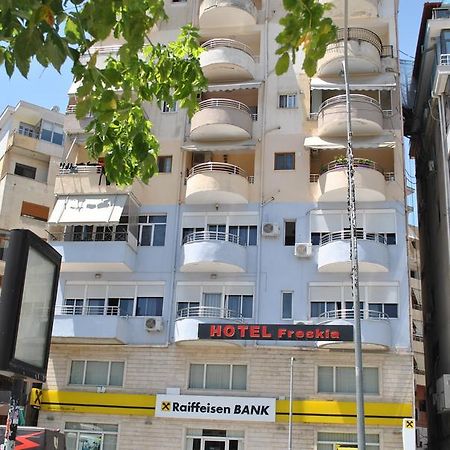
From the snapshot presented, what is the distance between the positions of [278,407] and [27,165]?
73.7ft

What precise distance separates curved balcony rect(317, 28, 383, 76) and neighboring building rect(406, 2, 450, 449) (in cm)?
267

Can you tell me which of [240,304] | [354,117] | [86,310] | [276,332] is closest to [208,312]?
[240,304]

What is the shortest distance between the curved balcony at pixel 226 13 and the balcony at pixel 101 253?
36.1 feet

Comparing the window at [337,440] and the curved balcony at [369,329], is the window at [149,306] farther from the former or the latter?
the window at [337,440]

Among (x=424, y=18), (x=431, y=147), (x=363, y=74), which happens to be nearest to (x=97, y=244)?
(x=363, y=74)

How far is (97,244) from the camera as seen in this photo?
27.8 meters

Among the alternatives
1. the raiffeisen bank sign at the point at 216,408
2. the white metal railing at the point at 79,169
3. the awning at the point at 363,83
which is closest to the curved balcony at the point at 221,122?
the awning at the point at 363,83

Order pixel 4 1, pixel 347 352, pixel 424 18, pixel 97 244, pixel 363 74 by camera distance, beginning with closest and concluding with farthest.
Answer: pixel 4 1, pixel 347 352, pixel 97 244, pixel 363 74, pixel 424 18

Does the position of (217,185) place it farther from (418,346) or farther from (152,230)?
(418,346)

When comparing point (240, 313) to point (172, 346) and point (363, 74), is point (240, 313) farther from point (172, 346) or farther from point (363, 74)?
point (363, 74)

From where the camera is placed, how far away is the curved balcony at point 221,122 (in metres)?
29.0

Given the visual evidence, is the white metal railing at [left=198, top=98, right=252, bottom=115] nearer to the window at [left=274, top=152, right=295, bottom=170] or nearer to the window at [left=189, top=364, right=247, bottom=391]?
the window at [left=274, top=152, right=295, bottom=170]

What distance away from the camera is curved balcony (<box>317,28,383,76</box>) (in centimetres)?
2916

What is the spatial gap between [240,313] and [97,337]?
5.70 metres
